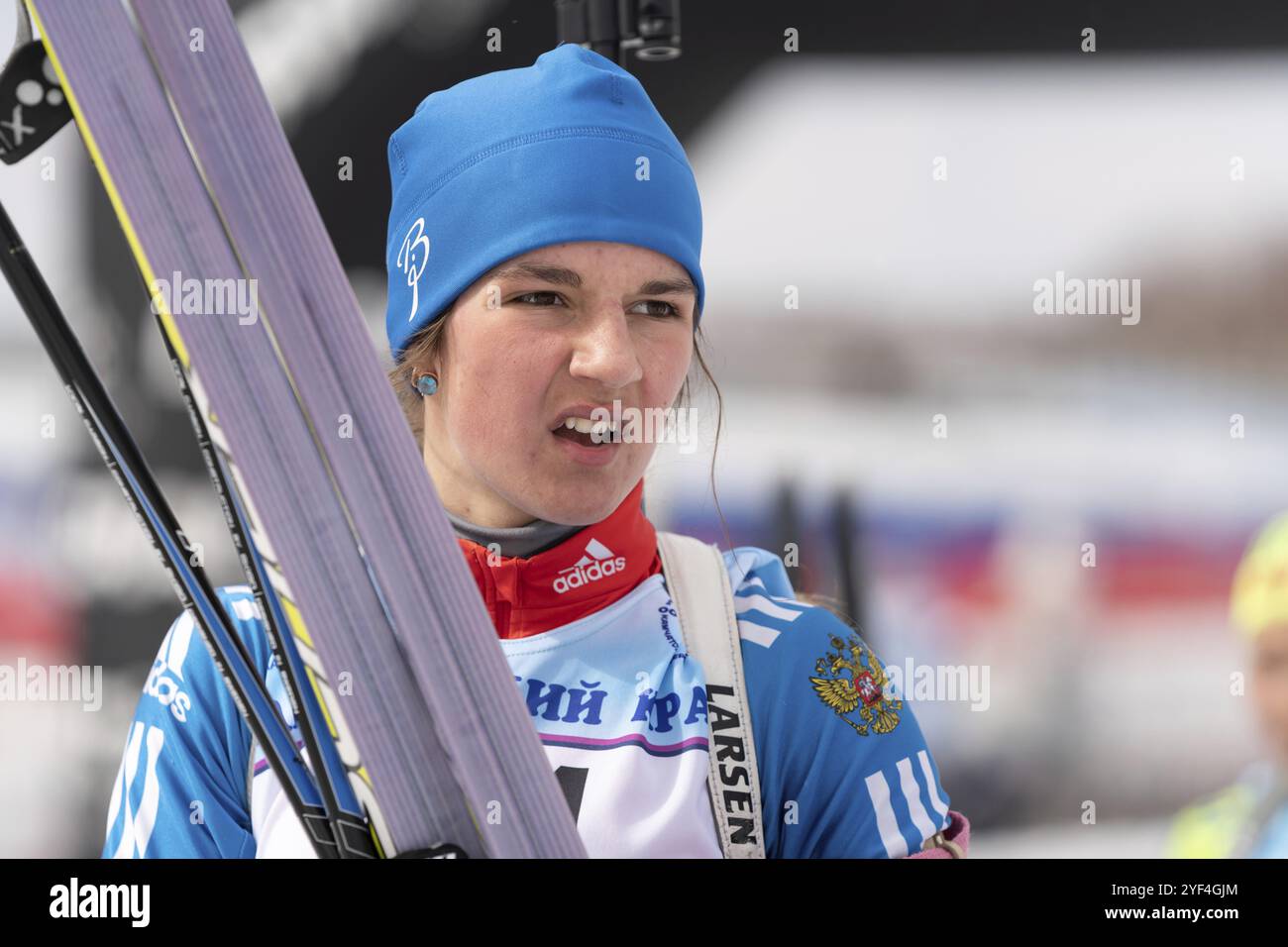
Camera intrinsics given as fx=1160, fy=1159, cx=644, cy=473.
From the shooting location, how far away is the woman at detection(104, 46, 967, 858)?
2.41 ft

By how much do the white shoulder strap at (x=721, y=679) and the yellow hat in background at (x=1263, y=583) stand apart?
0.82m

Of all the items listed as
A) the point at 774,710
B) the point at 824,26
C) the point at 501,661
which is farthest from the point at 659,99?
the point at 501,661

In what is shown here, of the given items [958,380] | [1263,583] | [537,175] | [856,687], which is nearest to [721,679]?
[856,687]

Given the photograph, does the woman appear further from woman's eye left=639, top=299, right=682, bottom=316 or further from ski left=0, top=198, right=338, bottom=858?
ski left=0, top=198, right=338, bottom=858

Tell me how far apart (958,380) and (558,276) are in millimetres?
807

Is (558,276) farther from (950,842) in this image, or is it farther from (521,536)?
(950,842)

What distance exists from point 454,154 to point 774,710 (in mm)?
446

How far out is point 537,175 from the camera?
768 mm

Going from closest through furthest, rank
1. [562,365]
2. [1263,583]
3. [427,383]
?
[562,365] → [427,383] → [1263,583]

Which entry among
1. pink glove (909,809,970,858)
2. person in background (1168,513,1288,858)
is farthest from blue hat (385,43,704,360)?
person in background (1168,513,1288,858)

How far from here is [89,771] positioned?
3.77 ft

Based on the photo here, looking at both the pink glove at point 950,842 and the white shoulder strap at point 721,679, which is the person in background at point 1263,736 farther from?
the white shoulder strap at point 721,679

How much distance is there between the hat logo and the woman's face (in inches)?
2.1
